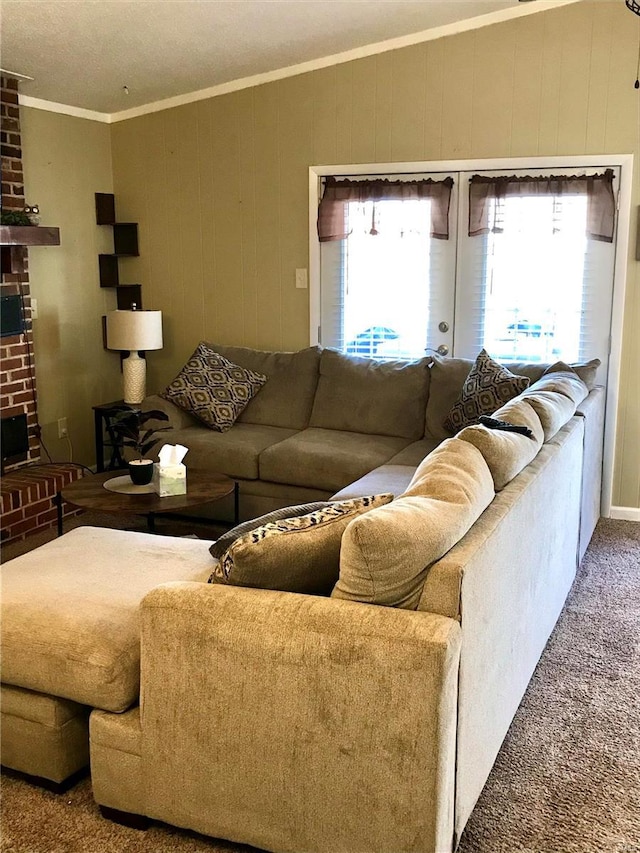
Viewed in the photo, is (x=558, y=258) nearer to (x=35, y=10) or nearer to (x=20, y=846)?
(x=35, y=10)

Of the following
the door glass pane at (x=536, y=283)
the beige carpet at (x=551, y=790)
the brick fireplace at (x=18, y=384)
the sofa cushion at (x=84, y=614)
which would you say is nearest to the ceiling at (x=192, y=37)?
the brick fireplace at (x=18, y=384)

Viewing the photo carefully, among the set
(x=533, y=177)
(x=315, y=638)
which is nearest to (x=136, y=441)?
(x=315, y=638)

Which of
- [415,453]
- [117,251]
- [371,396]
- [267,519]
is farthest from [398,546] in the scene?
[117,251]

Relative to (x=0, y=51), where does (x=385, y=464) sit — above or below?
below

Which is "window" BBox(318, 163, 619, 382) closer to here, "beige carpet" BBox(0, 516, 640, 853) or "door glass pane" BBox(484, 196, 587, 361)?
"door glass pane" BBox(484, 196, 587, 361)

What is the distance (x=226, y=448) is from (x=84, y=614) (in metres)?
2.34

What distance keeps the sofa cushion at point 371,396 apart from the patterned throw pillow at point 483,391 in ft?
1.05

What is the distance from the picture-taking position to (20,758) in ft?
8.09

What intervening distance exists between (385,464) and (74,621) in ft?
7.40

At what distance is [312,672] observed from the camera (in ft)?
6.48

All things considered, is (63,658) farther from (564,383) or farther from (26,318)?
(26,318)

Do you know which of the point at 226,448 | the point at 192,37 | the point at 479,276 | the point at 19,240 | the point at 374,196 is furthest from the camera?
the point at 374,196

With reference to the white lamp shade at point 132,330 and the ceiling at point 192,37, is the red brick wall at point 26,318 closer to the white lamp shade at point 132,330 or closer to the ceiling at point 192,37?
the ceiling at point 192,37

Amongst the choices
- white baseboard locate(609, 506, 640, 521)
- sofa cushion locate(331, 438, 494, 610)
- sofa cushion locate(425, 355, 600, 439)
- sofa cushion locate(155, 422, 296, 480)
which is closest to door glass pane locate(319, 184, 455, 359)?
sofa cushion locate(425, 355, 600, 439)
